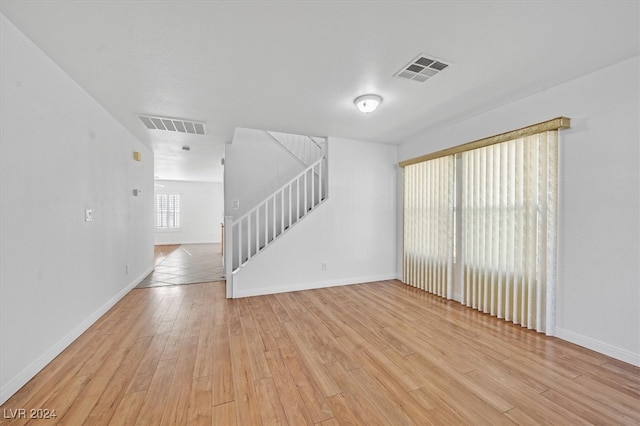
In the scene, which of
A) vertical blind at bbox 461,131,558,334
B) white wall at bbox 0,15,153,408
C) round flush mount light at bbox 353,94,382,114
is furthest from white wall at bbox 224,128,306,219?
vertical blind at bbox 461,131,558,334

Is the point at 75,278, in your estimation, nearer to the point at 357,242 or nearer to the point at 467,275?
the point at 357,242

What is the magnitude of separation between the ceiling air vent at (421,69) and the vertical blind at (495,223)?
127cm

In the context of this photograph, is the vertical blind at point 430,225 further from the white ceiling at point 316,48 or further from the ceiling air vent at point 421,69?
the ceiling air vent at point 421,69

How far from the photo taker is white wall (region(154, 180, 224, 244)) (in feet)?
33.8

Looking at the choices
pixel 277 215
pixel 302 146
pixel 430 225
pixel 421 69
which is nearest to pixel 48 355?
pixel 277 215

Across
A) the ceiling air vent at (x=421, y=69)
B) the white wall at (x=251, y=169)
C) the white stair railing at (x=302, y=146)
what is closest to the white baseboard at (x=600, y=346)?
the ceiling air vent at (x=421, y=69)

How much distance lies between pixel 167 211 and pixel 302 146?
7772mm

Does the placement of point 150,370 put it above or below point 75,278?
below

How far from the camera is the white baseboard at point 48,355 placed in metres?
1.67

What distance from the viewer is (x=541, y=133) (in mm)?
2643

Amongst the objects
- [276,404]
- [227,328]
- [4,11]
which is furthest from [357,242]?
[4,11]

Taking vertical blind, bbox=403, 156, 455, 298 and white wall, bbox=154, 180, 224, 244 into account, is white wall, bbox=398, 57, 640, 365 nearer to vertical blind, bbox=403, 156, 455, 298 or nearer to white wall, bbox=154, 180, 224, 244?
vertical blind, bbox=403, 156, 455, 298

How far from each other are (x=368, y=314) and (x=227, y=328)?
1.62m

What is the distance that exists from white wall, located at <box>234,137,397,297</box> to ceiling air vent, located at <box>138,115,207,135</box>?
81.5 inches
